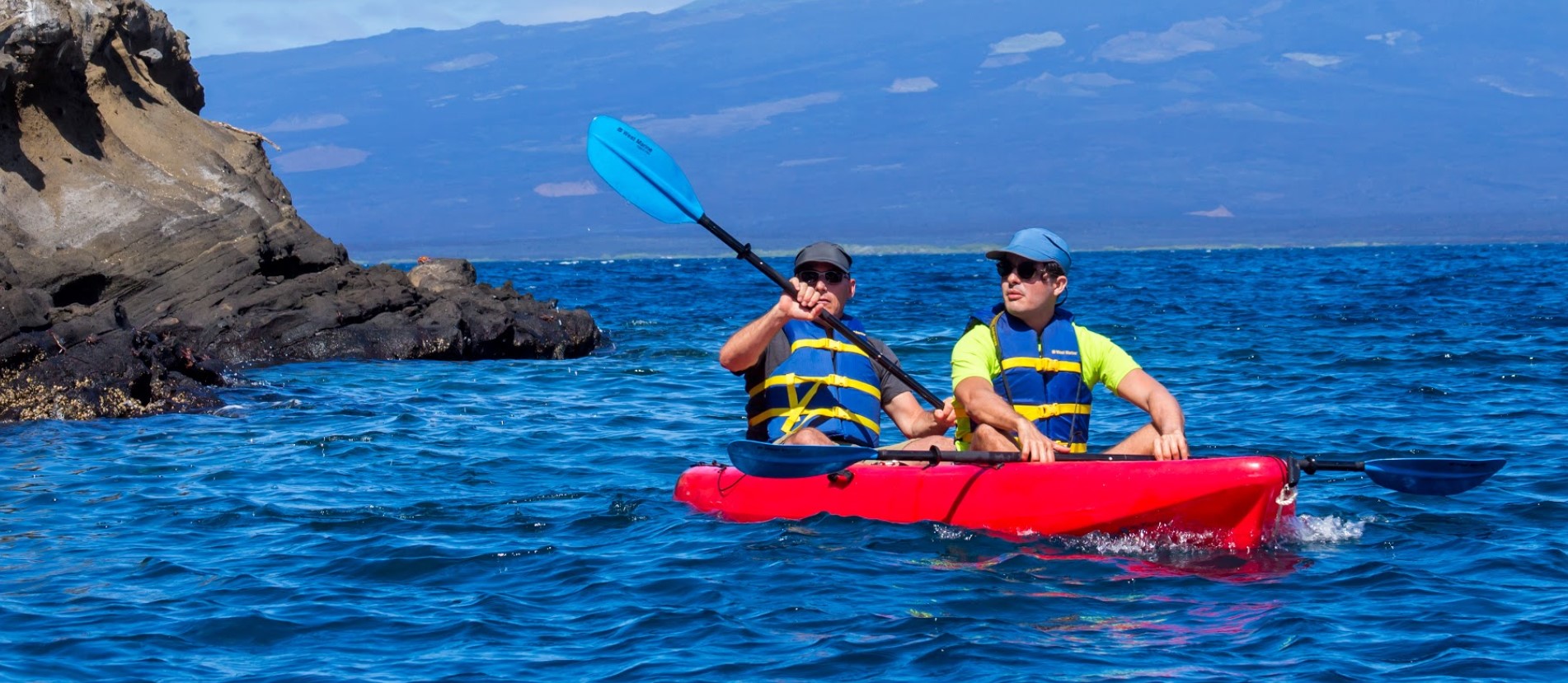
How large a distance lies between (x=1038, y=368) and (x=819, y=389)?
44.4 inches

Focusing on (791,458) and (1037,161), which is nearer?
(791,458)

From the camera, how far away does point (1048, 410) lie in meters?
7.61

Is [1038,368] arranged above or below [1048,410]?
above

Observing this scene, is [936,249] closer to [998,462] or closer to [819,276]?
[819,276]

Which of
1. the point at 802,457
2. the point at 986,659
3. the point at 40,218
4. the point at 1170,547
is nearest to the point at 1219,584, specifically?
the point at 1170,547

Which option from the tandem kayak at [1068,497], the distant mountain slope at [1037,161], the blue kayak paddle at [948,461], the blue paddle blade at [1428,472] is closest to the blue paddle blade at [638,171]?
the blue kayak paddle at [948,461]

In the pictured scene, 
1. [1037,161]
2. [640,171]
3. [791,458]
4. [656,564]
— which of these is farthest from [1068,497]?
[1037,161]

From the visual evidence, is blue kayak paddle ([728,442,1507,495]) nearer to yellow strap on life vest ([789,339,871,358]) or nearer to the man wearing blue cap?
the man wearing blue cap

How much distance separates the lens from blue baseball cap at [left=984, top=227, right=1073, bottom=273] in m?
7.31

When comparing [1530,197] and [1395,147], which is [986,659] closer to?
[1530,197]

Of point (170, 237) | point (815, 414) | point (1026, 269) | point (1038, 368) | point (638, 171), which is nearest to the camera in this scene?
point (1026, 269)

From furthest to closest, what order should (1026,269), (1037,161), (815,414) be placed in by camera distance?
(1037,161) → (815,414) → (1026,269)

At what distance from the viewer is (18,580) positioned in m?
6.98

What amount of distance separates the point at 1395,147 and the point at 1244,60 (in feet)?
143
